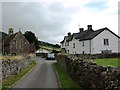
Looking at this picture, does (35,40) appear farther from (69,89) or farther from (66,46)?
(69,89)

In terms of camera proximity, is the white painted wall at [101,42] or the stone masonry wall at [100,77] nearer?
the stone masonry wall at [100,77]

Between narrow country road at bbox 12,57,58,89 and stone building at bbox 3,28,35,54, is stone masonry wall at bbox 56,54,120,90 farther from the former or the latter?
stone building at bbox 3,28,35,54

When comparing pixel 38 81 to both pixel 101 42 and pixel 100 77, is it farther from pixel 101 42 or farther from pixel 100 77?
pixel 101 42

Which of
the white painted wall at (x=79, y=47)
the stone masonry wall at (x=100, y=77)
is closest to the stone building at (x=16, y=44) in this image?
the white painted wall at (x=79, y=47)

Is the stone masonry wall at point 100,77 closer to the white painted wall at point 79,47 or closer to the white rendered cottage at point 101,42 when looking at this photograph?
the white rendered cottage at point 101,42

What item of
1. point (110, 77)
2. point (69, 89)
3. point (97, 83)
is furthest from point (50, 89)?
point (110, 77)

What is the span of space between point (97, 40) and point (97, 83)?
53.5 meters

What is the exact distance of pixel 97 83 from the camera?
1359 cm

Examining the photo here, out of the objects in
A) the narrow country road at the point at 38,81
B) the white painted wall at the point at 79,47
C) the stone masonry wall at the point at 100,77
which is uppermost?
the white painted wall at the point at 79,47

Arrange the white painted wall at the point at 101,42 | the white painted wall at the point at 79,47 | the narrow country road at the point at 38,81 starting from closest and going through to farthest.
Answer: the narrow country road at the point at 38,81 < the white painted wall at the point at 101,42 < the white painted wall at the point at 79,47

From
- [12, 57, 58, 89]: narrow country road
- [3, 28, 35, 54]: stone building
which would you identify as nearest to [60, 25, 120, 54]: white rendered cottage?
[3, 28, 35, 54]: stone building

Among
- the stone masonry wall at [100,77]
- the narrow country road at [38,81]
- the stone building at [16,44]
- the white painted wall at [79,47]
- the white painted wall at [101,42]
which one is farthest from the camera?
the stone building at [16,44]

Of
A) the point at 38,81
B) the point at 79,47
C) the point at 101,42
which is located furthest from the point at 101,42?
the point at 38,81

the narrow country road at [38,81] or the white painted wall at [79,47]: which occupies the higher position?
the white painted wall at [79,47]
